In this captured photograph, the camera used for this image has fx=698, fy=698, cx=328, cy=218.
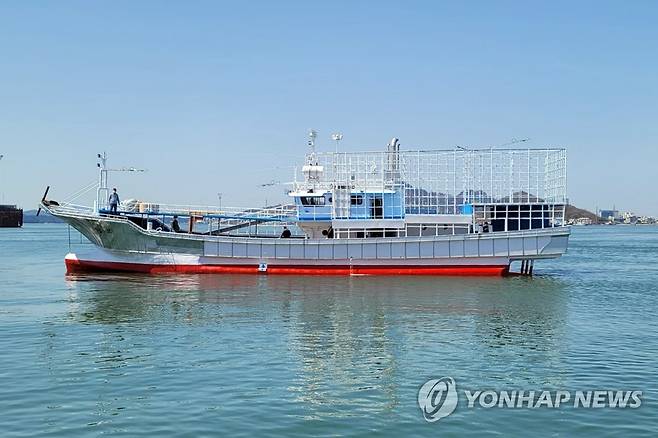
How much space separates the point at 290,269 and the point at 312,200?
17.0ft

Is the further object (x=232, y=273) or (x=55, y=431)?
(x=232, y=273)

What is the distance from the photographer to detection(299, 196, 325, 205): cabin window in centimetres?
4822

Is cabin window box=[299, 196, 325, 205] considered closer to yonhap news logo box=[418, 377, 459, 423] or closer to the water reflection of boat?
the water reflection of boat

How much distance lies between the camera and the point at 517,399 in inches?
650

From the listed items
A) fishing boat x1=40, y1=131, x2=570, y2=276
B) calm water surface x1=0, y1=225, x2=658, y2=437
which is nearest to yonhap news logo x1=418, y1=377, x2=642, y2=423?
calm water surface x1=0, y1=225, x2=658, y2=437

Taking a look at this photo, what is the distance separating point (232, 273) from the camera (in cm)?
4691

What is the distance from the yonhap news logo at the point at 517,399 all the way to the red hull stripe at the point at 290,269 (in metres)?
28.3

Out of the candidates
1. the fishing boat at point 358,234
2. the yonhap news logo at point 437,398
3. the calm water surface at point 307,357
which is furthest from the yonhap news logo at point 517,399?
the fishing boat at point 358,234

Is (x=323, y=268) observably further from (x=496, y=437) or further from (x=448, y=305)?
(x=496, y=437)

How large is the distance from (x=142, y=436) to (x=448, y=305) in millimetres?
21010

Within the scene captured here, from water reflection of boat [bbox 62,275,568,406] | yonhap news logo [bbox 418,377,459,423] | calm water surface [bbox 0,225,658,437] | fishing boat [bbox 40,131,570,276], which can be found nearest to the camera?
calm water surface [bbox 0,225,658,437]

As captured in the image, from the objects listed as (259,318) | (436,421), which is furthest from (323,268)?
(436,421)

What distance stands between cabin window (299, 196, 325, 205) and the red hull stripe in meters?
4.75

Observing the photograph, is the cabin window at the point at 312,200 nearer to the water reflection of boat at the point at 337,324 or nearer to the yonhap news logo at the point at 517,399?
the water reflection of boat at the point at 337,324
